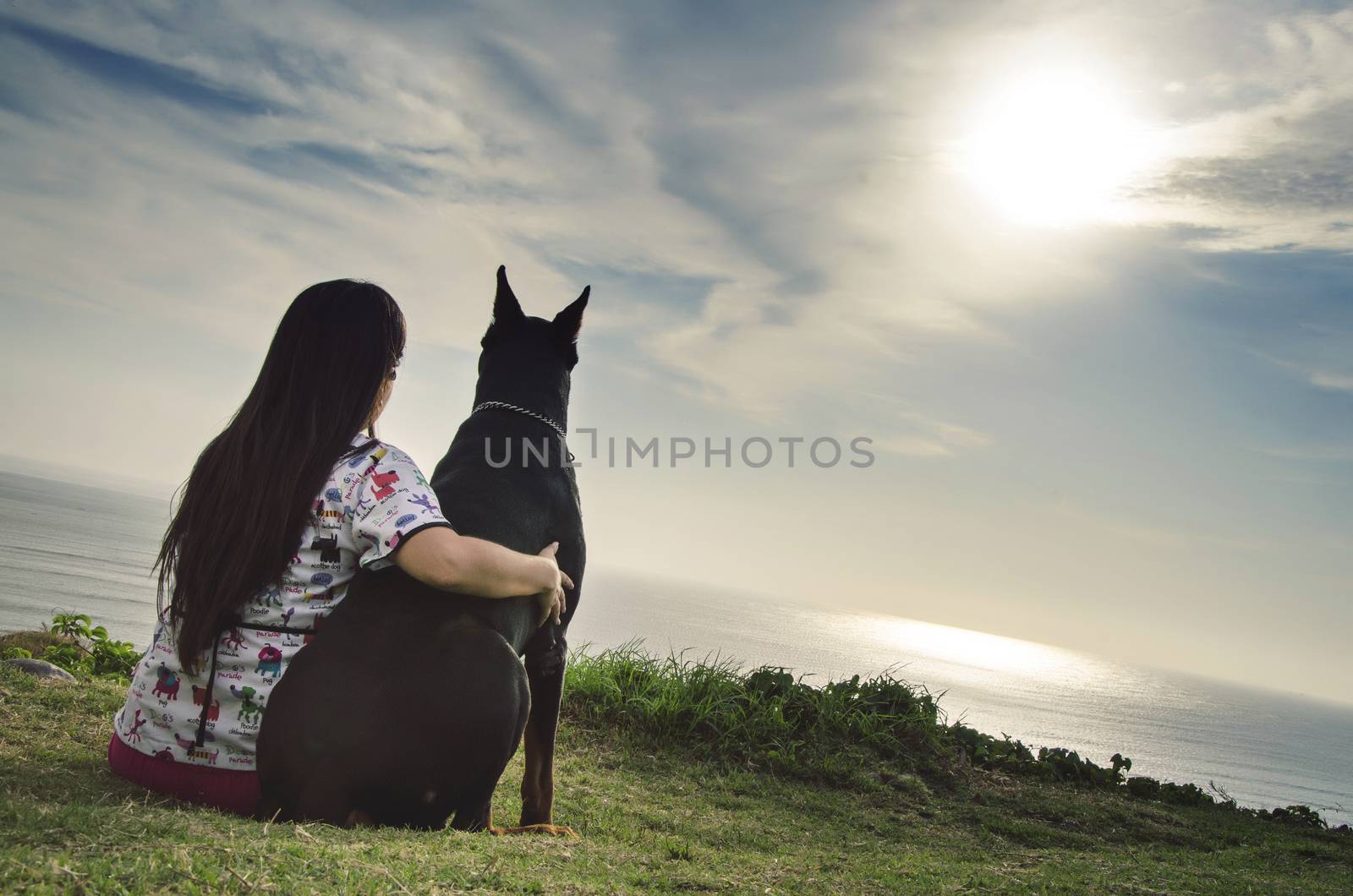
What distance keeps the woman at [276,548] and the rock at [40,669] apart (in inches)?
108

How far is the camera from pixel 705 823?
4.34 metres

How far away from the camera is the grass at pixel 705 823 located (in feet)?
6.47

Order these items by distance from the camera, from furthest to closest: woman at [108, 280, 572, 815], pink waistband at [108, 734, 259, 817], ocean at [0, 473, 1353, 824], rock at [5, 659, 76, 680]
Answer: ocean at [0, 473, 1353, 824] < rock at [5, 659, 76, 680] < pink waistband at [108, 734, 259, 817] < woman at [108, 280, 572, 815]

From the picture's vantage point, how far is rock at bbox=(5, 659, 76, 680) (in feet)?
16.2

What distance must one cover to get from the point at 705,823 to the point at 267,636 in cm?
254

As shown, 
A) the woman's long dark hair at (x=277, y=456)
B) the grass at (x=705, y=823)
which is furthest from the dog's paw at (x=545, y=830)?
the woman's long dark hair at (x=277, y=456)

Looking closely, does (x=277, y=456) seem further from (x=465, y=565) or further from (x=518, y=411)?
(x=518, y=411)

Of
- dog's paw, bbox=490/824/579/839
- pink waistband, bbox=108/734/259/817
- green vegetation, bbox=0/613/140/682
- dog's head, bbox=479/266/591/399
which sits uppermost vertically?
dog's head, bbox=479/266/591/399

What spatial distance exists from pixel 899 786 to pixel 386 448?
441cm

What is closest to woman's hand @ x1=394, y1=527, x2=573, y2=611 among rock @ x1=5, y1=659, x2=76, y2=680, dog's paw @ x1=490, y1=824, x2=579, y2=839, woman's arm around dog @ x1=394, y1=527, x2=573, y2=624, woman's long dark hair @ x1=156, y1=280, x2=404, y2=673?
woman's arm around dog @ x1=394, y1=527, x2=573, y2=624

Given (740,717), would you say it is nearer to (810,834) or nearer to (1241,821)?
(810,834)

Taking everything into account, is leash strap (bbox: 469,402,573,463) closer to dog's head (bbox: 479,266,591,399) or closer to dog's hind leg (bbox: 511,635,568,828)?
dog's head (bbox: 479,266,591,399)

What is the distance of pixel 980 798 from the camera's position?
5660 millimetres

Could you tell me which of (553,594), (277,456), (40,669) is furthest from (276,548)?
(40,669)
